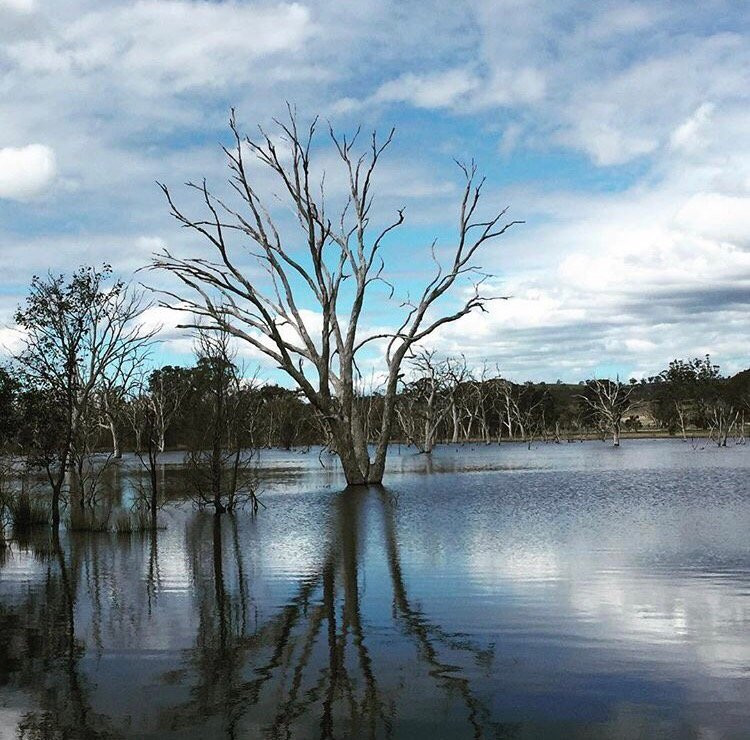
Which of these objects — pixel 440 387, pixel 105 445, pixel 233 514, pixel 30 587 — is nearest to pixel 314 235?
pixel 233 514

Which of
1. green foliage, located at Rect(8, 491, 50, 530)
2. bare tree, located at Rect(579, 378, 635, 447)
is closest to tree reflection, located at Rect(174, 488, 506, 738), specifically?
green foliage, located at Rect(8, 491, 50, 530)

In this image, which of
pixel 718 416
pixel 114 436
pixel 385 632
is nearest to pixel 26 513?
pixel 385 632

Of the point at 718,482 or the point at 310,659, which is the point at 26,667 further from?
the point at 718,482

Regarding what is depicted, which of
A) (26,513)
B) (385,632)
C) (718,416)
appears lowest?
(385,632)

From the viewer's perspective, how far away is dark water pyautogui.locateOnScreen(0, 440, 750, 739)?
18.7 ft

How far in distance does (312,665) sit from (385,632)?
4.37ft

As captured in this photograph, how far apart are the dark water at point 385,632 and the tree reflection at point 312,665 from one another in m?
0.02

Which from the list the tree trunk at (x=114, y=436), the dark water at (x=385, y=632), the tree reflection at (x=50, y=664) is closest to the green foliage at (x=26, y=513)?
the dark water at (x=385, y=632)

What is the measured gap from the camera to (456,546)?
14.5m

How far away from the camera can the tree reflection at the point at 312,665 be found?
222 inches

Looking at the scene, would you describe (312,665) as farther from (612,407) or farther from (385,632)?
(612,407)

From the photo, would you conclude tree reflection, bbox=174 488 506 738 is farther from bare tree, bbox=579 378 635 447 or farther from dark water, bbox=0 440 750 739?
bare tree, bbox=579 378 635 447

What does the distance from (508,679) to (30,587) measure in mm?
7187

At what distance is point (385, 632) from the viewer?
819 centimetres
